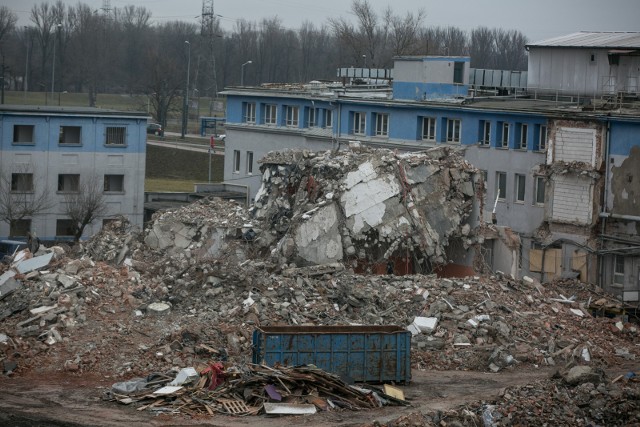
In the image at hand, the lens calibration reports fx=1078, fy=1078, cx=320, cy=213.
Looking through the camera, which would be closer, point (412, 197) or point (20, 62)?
point (412, 197)

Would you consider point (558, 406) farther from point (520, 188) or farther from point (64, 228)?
point (64, 228)

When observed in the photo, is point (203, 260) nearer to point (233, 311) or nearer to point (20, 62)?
point (233, 311)

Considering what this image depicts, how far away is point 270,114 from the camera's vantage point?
2094 inches

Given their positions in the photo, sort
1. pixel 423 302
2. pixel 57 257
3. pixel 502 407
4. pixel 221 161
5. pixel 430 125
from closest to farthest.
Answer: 1. pixel 502 407
2. pixel 423 302
3. pixel 57 257
4. pixel 430 125
5. pixel 221 161

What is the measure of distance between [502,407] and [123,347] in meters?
8.29

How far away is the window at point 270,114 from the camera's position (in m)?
52.9

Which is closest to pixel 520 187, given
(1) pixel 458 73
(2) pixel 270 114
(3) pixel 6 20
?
(1) pixel 458 73

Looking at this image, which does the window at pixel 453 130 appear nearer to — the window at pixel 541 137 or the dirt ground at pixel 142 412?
the window at pixel 541 137

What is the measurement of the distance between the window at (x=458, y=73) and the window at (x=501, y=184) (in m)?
8.73

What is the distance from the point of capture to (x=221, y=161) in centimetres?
7094

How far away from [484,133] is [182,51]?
65634mm

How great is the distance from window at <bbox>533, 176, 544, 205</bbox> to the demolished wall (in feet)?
28.3

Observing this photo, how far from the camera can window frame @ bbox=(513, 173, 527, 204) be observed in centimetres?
4097

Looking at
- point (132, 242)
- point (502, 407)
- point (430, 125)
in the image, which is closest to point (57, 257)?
point (132, 242)
